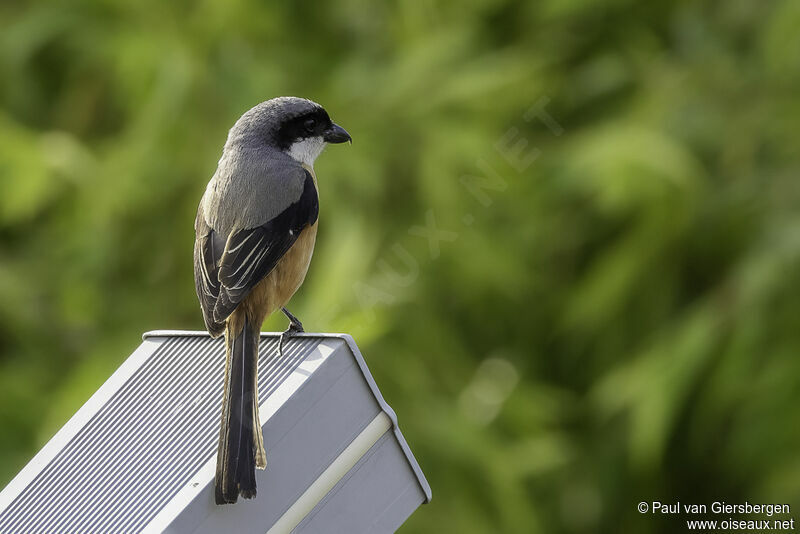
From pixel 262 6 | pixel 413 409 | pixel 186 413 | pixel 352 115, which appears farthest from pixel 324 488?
pixel 262 6

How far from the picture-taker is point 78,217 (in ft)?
15.2

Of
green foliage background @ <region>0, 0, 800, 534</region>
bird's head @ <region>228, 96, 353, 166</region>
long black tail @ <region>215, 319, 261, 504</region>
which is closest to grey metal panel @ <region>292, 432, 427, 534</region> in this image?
long black tail @ <region>215, 319, 261, 504</region>

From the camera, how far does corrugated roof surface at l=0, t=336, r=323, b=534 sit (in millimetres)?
1625

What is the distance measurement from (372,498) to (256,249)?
80 cm

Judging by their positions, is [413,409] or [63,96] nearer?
[413,409]

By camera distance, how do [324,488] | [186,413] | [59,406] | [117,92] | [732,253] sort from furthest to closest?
1. [117,92]
2. [732,253]
3. [59,406]
4. [186,413]
5. [324,488]

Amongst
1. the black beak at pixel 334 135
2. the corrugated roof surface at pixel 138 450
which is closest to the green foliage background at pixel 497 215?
the black beak at pixel 334 135

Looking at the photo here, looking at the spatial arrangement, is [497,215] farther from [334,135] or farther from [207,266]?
[207,266]

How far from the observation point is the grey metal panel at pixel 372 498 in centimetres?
169

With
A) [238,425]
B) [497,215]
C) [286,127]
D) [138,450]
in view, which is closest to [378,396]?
[238,425]

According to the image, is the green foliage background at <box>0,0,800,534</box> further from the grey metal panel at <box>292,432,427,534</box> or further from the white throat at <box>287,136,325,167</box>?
the grey metal panel at <box>292,432,427,534</box>

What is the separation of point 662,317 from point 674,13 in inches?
60.5

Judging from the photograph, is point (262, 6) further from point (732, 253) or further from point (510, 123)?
point (732, 253)

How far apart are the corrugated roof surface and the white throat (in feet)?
2.82
